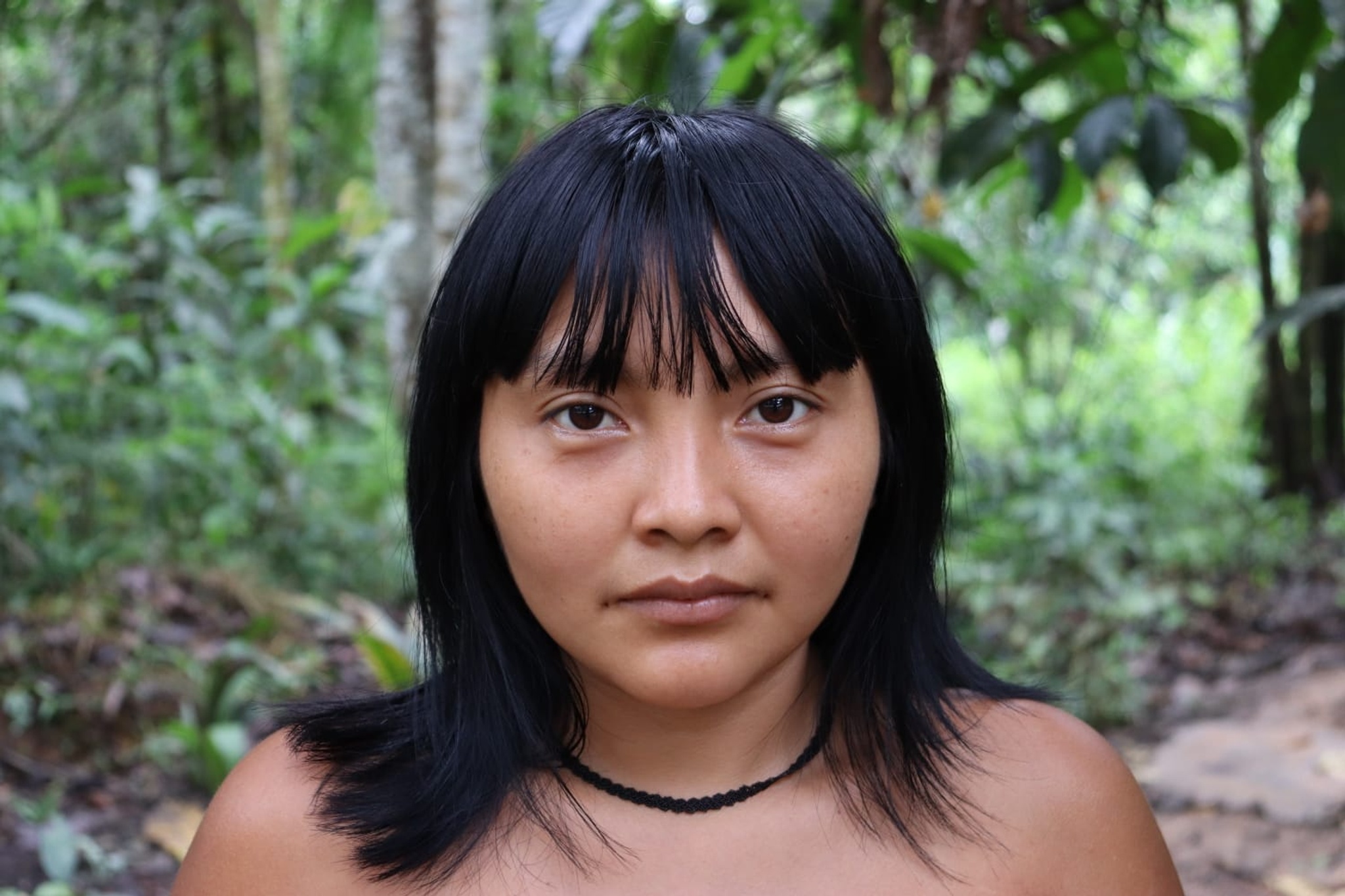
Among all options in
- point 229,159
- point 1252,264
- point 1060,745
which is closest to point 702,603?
point 1060,745

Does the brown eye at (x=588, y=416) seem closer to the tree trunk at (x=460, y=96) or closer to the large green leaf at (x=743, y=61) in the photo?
the large green leaf at (x=743, y=61)

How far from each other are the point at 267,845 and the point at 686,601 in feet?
1.69

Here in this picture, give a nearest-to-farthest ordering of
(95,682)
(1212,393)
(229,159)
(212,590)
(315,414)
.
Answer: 1. (95,682)
2. (212,590)
3. (315,414)
4. (229,159)
5. (1212,393)

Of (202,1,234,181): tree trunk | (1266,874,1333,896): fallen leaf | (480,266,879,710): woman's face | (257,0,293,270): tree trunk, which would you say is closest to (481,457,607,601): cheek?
(480,266,879,710): woman's face

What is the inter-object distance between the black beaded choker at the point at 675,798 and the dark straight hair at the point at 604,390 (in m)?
0.03

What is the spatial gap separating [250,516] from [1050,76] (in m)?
2.85

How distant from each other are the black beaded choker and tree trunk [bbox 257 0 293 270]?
3455mm

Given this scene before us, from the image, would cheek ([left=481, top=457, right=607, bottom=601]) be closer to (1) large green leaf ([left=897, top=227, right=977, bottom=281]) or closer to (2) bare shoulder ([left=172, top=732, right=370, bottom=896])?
(2) bare shoulder ([left=172, top=732, right=370, bottom=896])

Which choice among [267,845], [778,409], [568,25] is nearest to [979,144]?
[568,25]

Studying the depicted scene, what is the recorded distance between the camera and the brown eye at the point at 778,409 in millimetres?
1127

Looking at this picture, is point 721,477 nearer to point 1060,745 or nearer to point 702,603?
point 702,603

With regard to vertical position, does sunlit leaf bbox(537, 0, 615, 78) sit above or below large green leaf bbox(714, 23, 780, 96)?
above

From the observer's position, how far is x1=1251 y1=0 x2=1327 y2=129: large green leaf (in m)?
1.73

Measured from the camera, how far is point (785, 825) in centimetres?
126
